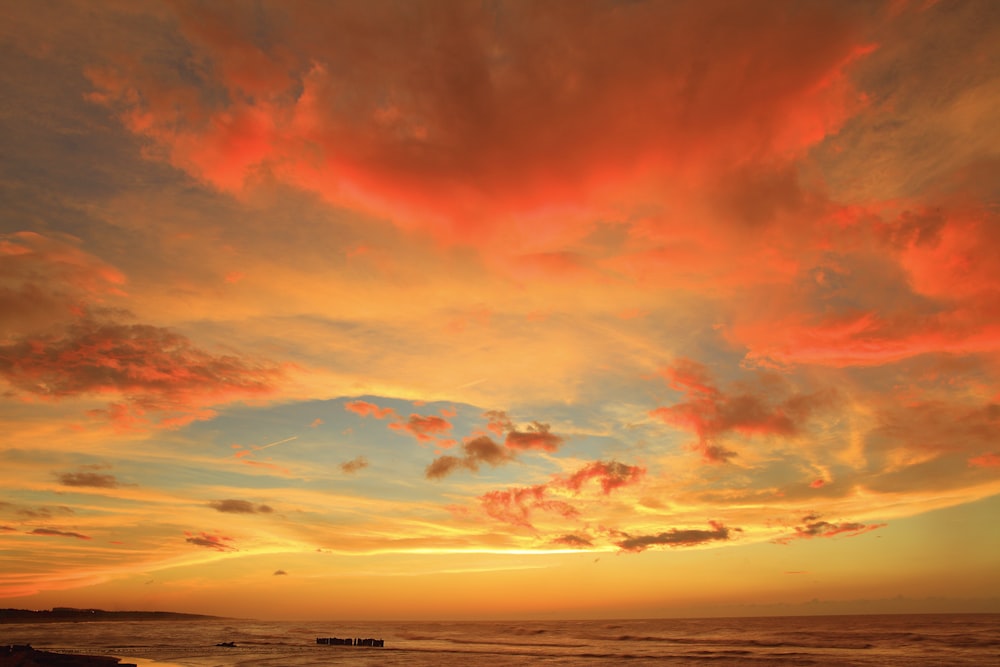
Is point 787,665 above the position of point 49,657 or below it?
below

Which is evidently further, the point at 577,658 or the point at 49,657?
the point at 577,658

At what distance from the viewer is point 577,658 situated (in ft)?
241

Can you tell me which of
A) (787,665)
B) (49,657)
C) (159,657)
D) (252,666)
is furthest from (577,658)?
(49,657)

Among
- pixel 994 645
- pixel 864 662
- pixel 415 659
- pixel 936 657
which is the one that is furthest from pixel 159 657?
pixel 994 645

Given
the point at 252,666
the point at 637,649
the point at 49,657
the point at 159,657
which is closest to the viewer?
the point at 49,657

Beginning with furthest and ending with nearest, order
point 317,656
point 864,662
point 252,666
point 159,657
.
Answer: point 317,656
point 159,657
point 864,662
point 252,666

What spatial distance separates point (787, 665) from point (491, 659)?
108 ft

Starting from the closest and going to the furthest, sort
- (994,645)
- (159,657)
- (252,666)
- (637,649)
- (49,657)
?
(49,657)
(252,666)
(159,657)
(994,645)
(637,649)

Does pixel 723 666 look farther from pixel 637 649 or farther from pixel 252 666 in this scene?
pixel 252 666

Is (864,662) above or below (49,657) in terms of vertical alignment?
below

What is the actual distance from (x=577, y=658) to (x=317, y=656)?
32.3 metres

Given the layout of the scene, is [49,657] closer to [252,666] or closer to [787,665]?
[252,666]

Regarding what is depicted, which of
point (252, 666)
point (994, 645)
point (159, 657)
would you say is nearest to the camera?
point (252, 666)

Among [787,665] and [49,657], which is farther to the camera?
[787,665]
